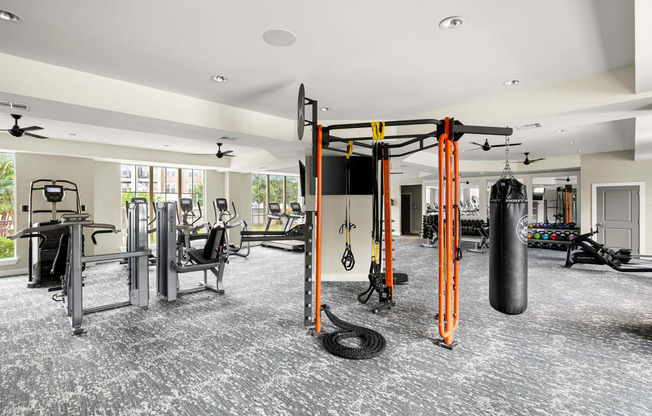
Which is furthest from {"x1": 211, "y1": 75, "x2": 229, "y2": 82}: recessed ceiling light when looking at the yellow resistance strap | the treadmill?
the treadmill

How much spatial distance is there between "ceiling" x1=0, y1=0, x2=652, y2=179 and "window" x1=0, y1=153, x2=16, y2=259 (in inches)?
165

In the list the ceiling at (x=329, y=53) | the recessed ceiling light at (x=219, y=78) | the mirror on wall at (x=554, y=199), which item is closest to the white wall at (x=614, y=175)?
the mirror on wall at (x=554, y=199)

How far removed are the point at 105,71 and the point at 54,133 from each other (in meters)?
3.98

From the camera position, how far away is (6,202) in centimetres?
652

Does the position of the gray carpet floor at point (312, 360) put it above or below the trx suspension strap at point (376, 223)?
below

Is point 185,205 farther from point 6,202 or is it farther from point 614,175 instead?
point 614,175

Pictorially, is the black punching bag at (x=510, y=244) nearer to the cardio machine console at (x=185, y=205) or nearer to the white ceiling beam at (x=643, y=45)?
the white ceiling beam at (x=643, y=45)

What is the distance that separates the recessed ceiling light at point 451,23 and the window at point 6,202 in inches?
316

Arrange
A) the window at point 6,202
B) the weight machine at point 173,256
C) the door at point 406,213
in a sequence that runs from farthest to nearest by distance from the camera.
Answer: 1. the door at point 406,213
2. the window at point 6,202
3. the weight machine at point 173,256

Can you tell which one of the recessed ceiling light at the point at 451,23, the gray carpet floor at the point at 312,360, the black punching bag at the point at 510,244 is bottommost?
the gray carpet floor at the point at 312,360

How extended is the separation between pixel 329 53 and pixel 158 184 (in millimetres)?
8152

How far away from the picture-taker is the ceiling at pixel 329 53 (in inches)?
86.0

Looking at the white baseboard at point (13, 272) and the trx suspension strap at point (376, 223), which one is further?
the white baseboard at point (13, 272)

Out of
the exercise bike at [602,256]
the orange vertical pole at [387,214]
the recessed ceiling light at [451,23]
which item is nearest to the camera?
the recessed ceiling light at [451,23]
